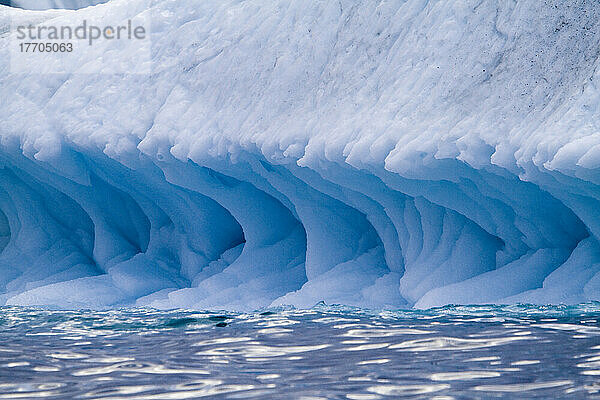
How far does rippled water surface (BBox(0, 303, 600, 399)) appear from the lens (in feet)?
7.21

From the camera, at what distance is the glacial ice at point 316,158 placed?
14.0 feet

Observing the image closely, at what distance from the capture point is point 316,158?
5035 mm

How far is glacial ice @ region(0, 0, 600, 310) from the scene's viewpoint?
4281 millimetres

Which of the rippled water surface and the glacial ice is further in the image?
the glacial ice

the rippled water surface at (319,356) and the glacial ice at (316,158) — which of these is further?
the glacial ice at (316,158)

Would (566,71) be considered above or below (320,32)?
below

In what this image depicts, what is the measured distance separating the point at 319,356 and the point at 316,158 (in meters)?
2.38

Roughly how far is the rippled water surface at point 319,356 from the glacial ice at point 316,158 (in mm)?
783

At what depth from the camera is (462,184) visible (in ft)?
15.4

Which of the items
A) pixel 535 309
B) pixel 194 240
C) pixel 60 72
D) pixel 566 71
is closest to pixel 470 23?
pixel 566 71

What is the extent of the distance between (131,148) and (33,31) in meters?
2.37

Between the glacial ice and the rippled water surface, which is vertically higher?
the glacial ice

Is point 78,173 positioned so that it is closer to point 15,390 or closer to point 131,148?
point 131,148

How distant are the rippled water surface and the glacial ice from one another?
783 millimetres
